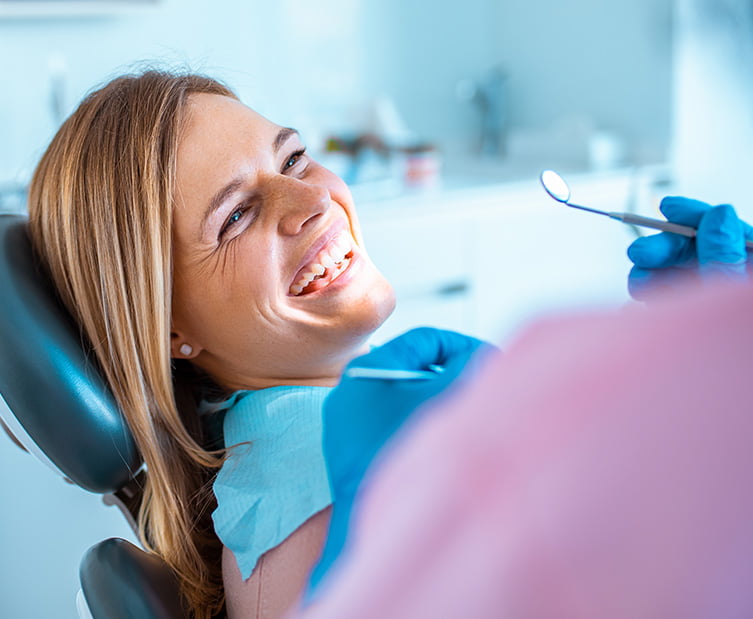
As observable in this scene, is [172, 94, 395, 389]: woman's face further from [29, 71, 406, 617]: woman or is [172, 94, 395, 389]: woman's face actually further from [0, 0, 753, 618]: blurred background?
[0, 0, 753, 618]: blurred background

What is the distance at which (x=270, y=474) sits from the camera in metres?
0.84

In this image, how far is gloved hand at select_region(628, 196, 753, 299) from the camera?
2.65ft

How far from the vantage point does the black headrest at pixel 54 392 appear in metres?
0.89

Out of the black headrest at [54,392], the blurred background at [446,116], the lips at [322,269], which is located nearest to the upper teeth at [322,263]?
the lips at [322,269]

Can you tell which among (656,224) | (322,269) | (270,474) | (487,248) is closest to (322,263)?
(322,269)

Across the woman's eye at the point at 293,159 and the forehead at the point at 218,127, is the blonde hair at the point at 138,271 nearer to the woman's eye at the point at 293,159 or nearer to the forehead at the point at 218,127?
the forehead at the point at 218,127

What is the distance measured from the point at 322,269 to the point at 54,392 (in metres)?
0.32

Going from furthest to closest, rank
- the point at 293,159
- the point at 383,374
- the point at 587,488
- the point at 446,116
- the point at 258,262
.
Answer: the point at 446,116 < the point at 293,159 < the point at 258,262 < the point at 383,374 < the point at 587,488

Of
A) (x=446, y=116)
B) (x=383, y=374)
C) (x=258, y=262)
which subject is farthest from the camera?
(x=446, y=116)

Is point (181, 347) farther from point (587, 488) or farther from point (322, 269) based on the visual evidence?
point (587, 488)

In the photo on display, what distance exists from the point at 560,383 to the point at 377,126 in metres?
2.54

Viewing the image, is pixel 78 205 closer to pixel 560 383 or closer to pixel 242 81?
pixel 560 383

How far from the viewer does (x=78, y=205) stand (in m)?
0.96

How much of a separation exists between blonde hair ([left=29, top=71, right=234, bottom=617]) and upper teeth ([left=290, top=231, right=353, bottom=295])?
0.48 ft
